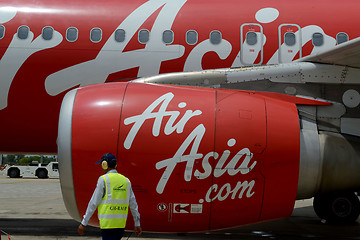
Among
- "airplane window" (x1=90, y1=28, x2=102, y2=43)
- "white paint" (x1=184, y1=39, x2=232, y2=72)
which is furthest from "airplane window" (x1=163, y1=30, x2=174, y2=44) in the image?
"airplane window" (x1=90, y1=28, x2=102, y2=43)

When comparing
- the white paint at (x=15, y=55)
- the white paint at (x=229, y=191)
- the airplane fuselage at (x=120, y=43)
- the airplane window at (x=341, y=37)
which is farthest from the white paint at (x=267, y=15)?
Answer: the white paint at (x=15, y=55)

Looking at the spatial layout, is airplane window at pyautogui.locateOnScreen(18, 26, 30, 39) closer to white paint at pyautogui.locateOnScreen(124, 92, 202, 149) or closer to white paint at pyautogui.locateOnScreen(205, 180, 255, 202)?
white paint at pyautogui.locateOnScreen(124, 92, 202, 149)

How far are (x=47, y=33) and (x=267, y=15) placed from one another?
3512 mm

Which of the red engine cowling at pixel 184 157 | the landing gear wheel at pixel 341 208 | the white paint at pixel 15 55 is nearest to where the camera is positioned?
the red engine cowling at pixel 184 157

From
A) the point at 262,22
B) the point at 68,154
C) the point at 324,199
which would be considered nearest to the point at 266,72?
the point at 262,22

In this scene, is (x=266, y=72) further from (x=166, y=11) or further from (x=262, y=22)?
(x=166, y=11)

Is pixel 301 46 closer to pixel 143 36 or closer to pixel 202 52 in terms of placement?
pixel 202 52

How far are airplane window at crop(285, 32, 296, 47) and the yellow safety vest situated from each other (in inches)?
151

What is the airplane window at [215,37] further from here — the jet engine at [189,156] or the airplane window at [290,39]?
the jet engine at [189,156]

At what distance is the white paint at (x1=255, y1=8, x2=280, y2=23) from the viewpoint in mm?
6414

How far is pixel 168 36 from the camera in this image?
6.31 metres

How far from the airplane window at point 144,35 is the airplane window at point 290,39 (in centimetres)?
219

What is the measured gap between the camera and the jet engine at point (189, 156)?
14.3 ft

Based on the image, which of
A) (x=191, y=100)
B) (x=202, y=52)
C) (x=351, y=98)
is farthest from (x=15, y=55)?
(x=351, y=98)
